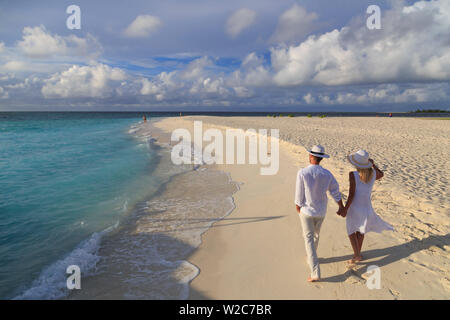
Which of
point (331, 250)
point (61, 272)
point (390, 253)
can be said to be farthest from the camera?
point (331, 250)

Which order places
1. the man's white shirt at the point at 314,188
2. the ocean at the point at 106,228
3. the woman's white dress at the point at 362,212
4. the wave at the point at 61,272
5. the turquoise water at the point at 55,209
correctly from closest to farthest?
the man's white shirt at the point at 314,188 → the woman's white dress at the point at 362,212 → the wave at the point at 61,272 → the ocean at the point at 106,228 → the turquoise water at the point at 55,209

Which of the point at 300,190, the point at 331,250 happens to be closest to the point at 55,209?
the point at 300,190

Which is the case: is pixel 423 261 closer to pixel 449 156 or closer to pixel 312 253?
pixel 312 253

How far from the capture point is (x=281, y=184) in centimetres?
898

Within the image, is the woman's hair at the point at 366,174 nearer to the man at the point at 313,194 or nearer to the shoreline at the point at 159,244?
the man at the point at 313,194

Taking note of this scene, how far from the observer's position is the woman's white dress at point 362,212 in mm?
3580

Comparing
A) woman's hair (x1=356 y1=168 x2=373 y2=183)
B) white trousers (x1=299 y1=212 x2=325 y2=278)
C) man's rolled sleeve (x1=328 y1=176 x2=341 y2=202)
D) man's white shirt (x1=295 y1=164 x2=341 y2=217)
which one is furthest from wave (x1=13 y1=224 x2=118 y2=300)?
woman's hair (x1=356 y1=168 x2=373 y2=183)

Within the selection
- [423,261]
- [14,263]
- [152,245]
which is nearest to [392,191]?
[423,261]

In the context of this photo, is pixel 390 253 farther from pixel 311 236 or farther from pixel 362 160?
pixel 362 160

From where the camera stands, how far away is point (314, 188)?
11.5 ft

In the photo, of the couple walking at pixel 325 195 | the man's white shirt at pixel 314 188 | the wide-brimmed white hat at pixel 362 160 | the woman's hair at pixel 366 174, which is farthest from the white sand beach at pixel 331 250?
the wide-brimmed white hat at pixel 362 160

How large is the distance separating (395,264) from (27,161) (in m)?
20.0

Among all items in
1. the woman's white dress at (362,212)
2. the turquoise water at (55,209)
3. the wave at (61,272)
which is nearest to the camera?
the woman's white dress at (362,212)

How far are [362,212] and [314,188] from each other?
3.10 ft
